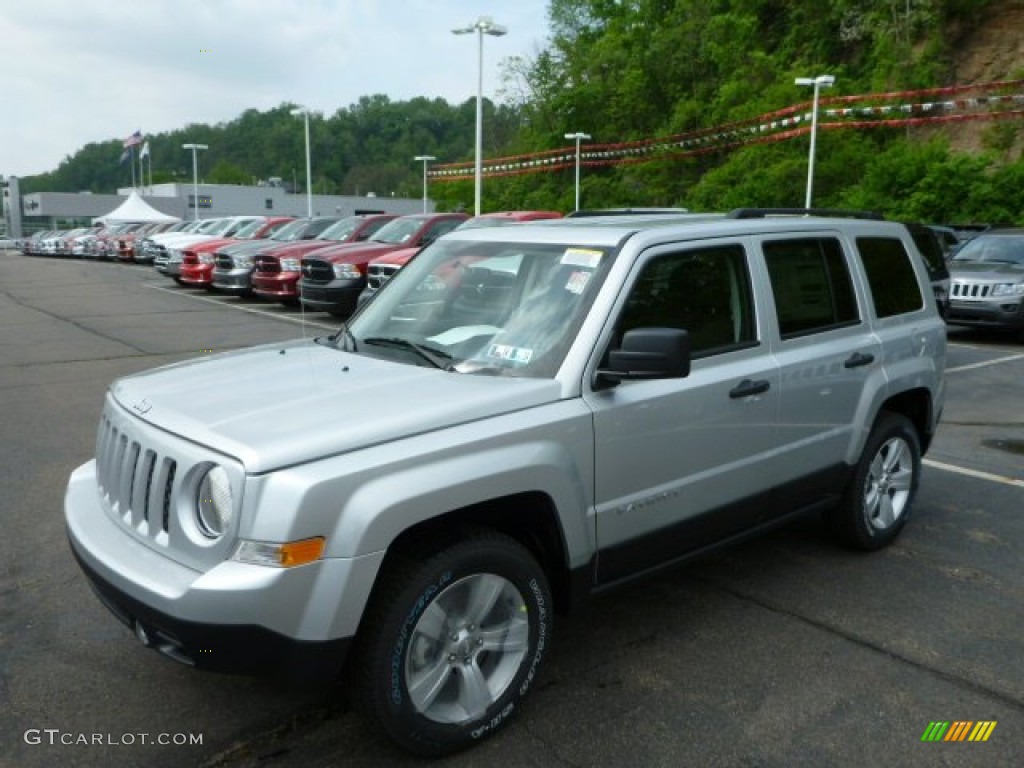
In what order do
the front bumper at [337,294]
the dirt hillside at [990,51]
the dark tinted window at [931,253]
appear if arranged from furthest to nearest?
the dirt hillside at [990,51] < the front bumper at [337,294] < the dark tinted window at [931,253]

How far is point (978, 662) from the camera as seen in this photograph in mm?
3586

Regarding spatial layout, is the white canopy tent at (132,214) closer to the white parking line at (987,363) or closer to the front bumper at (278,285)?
the front bumper at (278,285)

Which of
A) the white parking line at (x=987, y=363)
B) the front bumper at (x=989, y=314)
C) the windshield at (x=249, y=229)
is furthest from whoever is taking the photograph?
the windshield at (x=249, y=229)

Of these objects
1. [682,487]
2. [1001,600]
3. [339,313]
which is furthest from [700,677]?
[339,313]

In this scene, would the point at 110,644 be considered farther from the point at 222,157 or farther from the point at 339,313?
the point at 222,157

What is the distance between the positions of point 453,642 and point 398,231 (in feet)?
44.2

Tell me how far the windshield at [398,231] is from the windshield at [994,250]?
912cm

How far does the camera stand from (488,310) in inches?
144

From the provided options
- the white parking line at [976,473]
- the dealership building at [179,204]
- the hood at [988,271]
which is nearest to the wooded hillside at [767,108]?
the hood at [988,271]

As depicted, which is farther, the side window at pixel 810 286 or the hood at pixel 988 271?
the hood at pixel 988 271

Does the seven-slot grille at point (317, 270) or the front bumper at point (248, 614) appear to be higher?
the seven-slot grille at point (317, 270)

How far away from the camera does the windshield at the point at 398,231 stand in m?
15.4

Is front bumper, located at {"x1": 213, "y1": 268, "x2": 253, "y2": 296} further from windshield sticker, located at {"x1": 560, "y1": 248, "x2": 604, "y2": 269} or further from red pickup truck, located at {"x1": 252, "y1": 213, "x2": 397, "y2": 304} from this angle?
windshield sticker, located at {"x1": 560, "y1": 248, "x2": 604, "y2": 269}

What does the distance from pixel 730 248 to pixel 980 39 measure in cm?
4327
